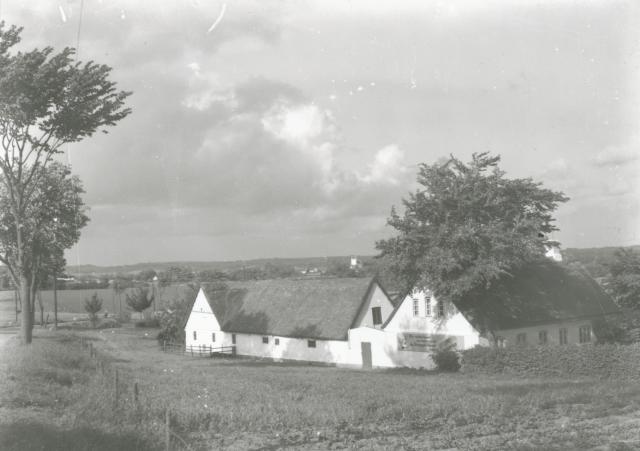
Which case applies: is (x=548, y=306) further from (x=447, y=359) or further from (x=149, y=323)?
(x=149, y=323)

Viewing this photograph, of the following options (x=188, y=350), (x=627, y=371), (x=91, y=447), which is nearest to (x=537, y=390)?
(x=627, y=371)

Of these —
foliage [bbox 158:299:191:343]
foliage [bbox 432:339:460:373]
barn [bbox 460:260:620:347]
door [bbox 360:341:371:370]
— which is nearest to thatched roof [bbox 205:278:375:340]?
door [bbox 360:341:371:370]

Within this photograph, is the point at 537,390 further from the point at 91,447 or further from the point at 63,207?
the point at 63,207

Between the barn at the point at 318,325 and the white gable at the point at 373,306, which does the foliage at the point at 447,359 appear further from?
the white gable at the point at 373,306

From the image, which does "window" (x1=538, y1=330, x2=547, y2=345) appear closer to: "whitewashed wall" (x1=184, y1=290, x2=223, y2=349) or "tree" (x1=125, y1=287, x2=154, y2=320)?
"whitewashed wall" (x1=184, y1=290, x2=223, y2=349)

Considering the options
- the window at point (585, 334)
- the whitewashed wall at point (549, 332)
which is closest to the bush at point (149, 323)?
the whitewashed wall at point (549, 332)

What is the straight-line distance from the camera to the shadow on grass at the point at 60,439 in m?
10.5

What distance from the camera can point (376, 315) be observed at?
140ft

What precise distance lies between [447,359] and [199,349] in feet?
74.4

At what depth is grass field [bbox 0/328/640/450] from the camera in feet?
40.2

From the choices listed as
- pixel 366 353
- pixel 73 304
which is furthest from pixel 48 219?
pixel 73 304

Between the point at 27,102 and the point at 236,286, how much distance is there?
3191cm

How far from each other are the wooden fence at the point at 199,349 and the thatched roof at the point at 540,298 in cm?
2047

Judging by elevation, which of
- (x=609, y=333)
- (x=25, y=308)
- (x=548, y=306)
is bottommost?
(x=609, y=333)
